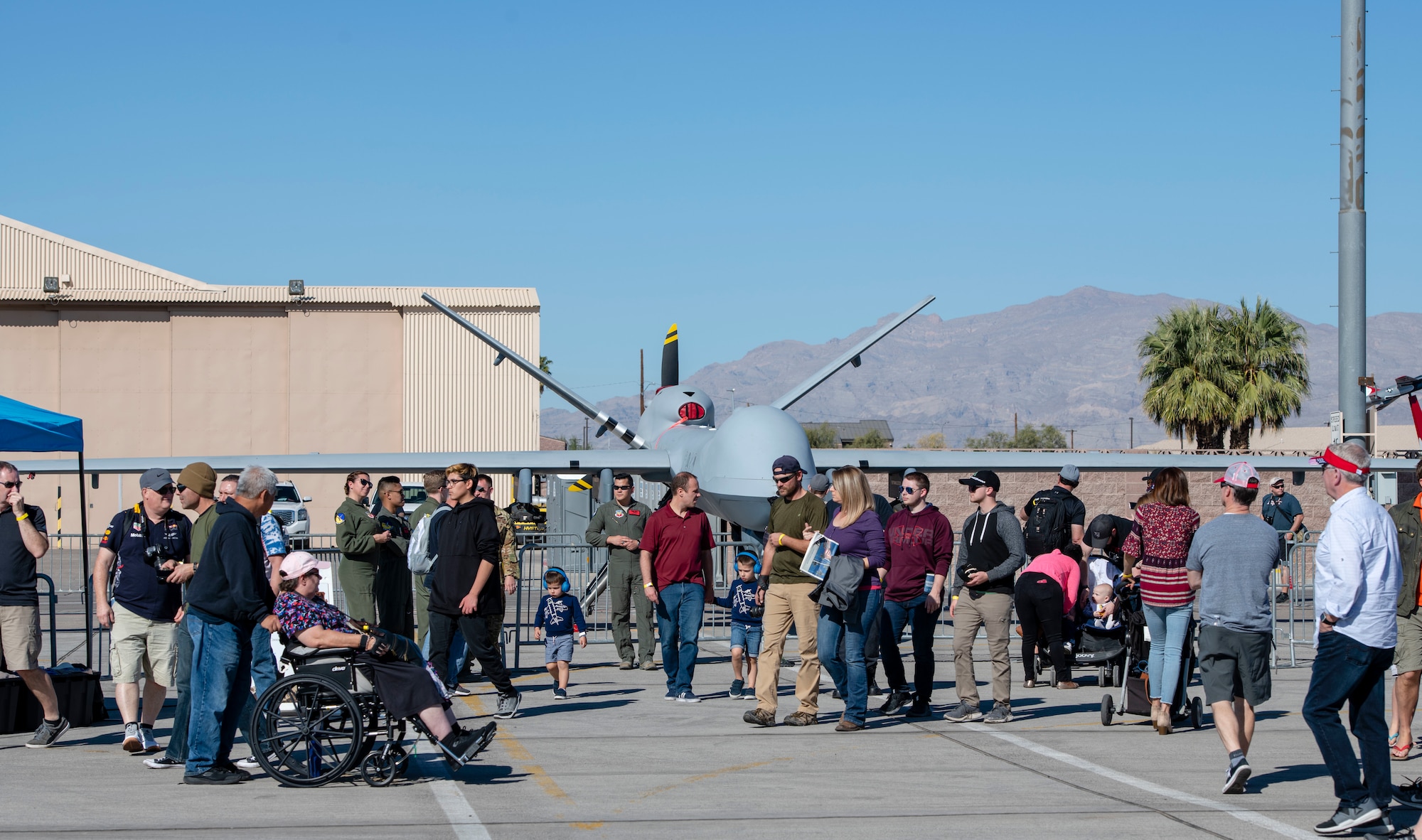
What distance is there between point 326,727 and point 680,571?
3.56 metres

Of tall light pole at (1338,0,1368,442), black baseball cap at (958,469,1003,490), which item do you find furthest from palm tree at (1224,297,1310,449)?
black baseball cap at (958,469,1003,490)

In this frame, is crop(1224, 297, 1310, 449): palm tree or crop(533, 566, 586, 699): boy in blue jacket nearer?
crop(533, 566, 586, 699): boy in blue jacket

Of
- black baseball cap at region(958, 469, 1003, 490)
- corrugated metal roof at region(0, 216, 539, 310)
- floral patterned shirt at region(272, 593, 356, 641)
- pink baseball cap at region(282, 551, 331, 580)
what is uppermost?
corrugated metal roof at region(0, 216, 539, 310)

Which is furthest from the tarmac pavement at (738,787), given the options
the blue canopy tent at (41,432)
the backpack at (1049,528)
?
the backpack at (1049,528)

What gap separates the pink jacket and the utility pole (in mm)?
3536

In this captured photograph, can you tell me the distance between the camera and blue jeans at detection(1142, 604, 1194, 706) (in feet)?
26.6

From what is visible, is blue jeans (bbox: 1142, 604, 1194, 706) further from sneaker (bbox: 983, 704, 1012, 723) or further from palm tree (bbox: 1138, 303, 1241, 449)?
palm tree (bbox: 1138, 303, 1241, 449)

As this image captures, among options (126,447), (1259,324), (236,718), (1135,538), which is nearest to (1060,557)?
(1135,538)

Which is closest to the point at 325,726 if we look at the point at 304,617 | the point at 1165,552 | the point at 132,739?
the point at 304,617

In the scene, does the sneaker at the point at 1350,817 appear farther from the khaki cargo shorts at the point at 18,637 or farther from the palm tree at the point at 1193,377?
the palm tree at the point at 1193,377

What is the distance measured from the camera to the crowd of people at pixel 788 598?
6.05 m

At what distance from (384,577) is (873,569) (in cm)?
436

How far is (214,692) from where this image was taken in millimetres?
6730

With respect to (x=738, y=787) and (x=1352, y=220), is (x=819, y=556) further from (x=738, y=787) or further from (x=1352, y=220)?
(x=1352, y=220)
